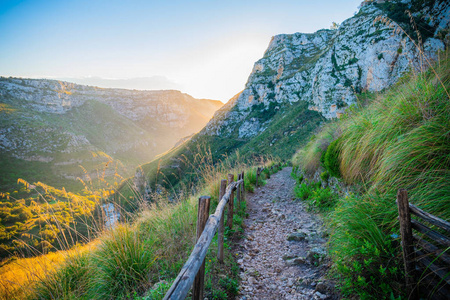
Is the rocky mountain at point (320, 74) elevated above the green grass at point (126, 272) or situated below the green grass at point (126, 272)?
above

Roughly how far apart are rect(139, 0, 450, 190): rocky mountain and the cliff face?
0.02 m

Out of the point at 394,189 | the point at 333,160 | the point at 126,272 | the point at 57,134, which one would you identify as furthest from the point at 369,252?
the point at 57,134

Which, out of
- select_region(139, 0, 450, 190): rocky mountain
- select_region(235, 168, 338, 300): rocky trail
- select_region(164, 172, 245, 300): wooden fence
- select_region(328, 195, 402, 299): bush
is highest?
select_region(139, 0, 450, 190): rocky mountain

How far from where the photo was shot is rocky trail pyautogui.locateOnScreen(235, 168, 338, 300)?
9.00 feet

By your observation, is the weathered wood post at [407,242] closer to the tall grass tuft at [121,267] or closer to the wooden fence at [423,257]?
the wooden fence at [423,257]

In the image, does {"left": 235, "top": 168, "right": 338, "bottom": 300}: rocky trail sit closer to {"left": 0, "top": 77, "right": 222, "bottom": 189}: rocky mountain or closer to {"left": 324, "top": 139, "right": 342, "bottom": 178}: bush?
{"left": 324, "top": 139, "right": 342, "bottom": 178}: bush

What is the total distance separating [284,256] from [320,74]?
46258 mm

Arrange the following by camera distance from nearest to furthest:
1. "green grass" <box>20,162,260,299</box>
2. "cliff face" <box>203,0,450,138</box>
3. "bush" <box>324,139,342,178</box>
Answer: "green grass" <box>20,162,260,299</box>, "bush" <box>324,139,342,178</box>, "cliff face" <box>203,0,450,138</box>

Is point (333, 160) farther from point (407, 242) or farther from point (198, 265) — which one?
point (198, 265)

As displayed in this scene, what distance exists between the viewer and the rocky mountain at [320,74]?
8.81 metres

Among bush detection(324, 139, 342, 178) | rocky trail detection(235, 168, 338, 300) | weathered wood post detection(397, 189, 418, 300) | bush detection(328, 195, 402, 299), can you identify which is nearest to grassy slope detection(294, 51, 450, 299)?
bush detection(328, 195, 402, 299)

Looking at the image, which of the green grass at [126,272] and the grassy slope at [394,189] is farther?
the green grass at [126,272]

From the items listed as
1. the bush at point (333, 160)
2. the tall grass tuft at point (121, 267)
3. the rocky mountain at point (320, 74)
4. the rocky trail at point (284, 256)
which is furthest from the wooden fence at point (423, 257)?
the tall grass tuft at point (121, 267)

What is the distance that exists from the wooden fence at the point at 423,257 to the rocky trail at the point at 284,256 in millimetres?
1005
